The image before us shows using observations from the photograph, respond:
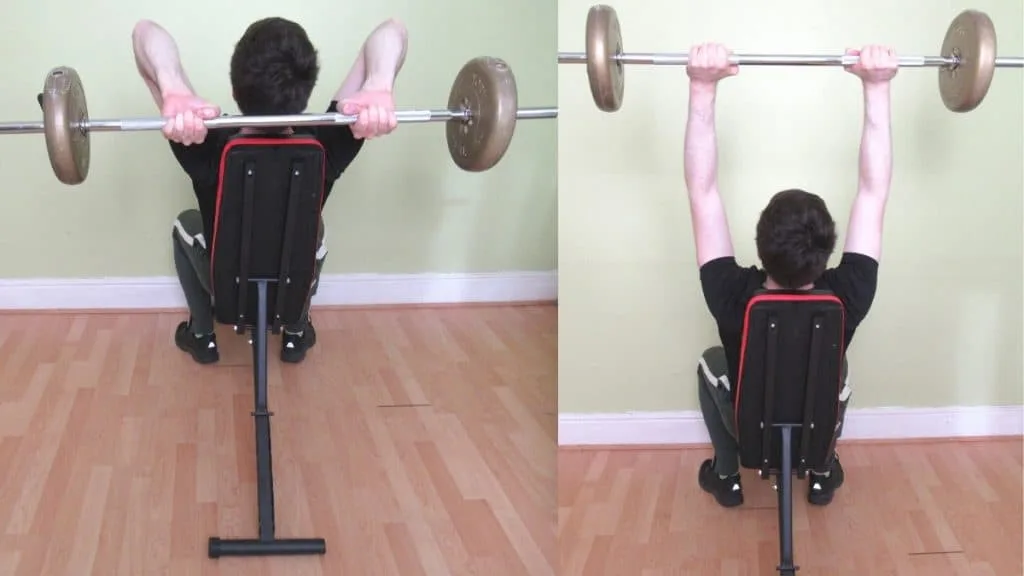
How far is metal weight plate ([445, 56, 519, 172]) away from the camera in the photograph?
6.26 ft

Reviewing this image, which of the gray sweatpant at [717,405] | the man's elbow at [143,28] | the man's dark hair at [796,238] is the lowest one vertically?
the gray sweatpant at [717,405]

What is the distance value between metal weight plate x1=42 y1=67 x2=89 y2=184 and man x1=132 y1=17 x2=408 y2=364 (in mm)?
147

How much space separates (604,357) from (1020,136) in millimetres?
1068

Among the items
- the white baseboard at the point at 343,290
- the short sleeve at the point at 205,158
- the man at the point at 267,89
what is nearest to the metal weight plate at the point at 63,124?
the man at the point at 267,89

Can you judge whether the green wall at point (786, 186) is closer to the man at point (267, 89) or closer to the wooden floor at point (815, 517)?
the wooden floor at point (815, 517)

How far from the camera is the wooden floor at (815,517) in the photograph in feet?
6.84

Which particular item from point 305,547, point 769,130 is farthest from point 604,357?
point 305,547

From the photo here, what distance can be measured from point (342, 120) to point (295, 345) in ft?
3.43

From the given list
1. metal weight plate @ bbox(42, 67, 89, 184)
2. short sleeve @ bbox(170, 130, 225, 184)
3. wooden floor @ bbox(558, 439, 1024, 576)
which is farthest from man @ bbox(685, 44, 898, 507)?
metal weight plate @ bbox(42, 67, 89, 184)

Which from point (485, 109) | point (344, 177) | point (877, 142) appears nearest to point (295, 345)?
point (344, 177)

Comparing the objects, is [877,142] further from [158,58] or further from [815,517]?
[158,58]

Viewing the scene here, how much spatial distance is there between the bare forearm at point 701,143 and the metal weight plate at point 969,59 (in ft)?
1.57

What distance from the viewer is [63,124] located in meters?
1.73

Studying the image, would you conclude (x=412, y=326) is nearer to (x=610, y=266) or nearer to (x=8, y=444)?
(x=610, y=266)
